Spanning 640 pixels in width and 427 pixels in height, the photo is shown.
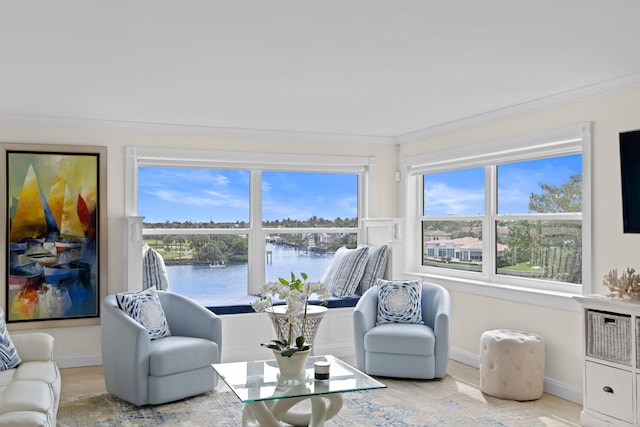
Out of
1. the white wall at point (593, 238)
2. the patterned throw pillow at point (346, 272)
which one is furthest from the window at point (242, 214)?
the white wall at point (593, 238)

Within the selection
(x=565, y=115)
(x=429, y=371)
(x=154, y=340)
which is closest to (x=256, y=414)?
(x=154, y=340)

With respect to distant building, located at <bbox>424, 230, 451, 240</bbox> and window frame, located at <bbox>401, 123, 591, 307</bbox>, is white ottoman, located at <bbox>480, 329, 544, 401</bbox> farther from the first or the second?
distant building, located at <bbox>424, 230, 451, 240</bbox>

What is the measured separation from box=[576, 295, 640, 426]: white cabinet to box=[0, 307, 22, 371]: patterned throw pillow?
12.2 ft

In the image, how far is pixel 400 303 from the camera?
5375 millimetres

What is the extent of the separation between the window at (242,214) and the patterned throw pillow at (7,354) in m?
2.02

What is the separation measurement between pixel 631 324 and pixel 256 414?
2.32 metres

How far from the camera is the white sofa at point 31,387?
114 inches

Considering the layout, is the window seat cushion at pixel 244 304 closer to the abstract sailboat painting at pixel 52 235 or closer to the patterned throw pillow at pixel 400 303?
the patterned throw pillow at pixel 400 303

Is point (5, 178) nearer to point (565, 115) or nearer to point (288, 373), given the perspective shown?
point (288, 373)

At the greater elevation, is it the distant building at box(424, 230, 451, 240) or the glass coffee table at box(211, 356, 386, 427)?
the distant building at box(424, 230, 451, 240)

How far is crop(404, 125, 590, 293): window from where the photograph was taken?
4742mm

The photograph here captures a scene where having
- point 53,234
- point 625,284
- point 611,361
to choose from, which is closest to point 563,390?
point 611,361

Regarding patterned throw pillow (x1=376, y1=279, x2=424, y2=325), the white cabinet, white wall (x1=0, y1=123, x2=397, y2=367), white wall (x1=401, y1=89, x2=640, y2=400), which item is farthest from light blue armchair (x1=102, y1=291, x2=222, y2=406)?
the white cabinet

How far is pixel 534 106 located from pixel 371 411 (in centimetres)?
267
